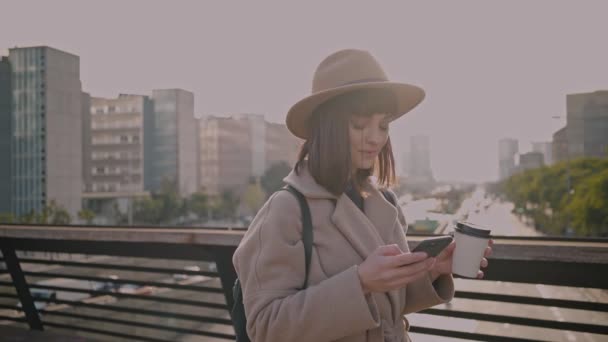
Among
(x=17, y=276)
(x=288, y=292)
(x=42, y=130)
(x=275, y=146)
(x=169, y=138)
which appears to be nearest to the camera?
(x=288, y=292)

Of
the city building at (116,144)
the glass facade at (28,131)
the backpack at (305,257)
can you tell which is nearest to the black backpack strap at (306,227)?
the backpack at (305,257)

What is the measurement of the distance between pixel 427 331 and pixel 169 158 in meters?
75.9

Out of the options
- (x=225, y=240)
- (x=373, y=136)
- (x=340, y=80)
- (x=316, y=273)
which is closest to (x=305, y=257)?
(x=316, y=273)

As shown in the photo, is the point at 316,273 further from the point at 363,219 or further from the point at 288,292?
the point at 363,219

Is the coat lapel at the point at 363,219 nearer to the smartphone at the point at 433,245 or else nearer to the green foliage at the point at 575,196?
the smartphone at the point at 433,245

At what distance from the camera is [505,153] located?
630ft

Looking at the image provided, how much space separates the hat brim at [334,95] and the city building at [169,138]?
75.3 metres

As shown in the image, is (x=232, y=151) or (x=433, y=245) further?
(x=232, y=151)

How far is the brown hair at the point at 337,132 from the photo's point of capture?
55.4 inches

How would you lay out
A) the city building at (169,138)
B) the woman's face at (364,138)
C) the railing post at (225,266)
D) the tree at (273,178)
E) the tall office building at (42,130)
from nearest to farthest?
the woman's face at (364,138) < the railing post at (225,266) < the tall office building at (42,130) < the city building at (169,138) < the tree at (273,178)

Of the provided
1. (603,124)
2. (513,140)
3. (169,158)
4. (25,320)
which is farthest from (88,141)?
(513,140)

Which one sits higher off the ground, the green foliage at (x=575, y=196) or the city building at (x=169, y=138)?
the city building at (x=169, y=138)

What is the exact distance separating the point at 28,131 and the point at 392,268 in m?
58.5

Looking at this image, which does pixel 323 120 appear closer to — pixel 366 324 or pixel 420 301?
pixel 366 324
